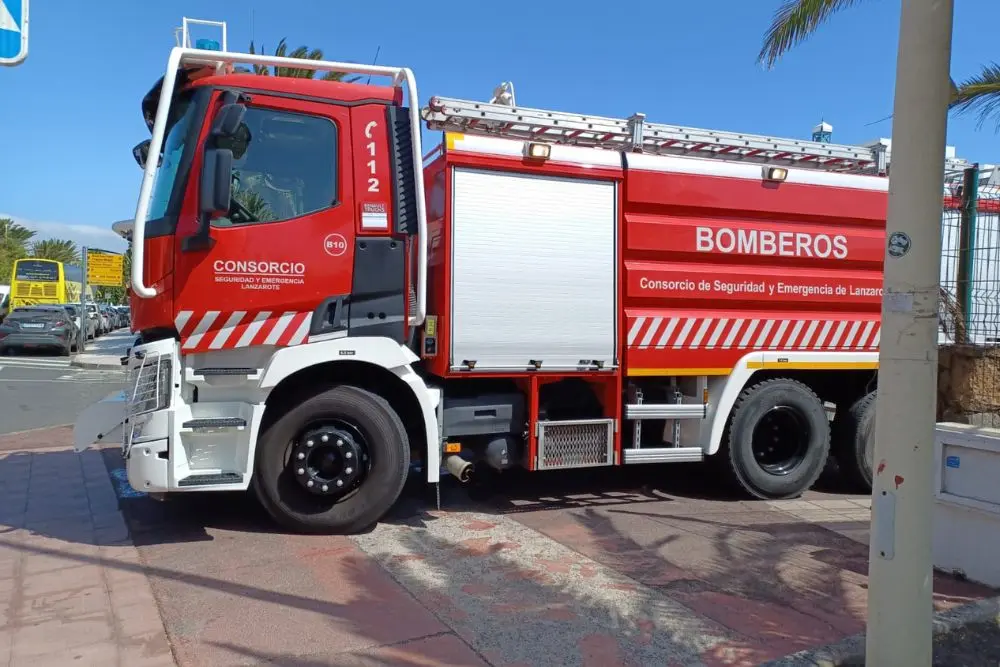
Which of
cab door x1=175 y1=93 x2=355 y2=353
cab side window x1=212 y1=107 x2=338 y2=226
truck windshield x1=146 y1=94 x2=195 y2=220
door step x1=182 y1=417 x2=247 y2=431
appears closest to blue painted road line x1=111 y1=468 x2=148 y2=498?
door step x1=182 y1=417 x2=247 y2=431

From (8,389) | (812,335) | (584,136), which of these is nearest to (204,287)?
(584,136)

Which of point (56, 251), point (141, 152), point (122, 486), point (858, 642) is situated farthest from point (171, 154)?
point (56, 251)

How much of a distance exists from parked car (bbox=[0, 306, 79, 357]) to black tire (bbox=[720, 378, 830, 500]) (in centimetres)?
2182

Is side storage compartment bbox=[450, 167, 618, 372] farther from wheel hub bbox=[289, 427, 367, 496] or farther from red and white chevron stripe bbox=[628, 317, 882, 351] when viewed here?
wheel hub bbox=[289, 427, 367, 496]

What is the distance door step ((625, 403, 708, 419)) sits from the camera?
19.6 ft

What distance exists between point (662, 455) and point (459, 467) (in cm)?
171

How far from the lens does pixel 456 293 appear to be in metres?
5.41

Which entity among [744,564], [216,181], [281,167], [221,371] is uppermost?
[281,167]

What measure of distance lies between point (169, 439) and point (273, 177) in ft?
6.00

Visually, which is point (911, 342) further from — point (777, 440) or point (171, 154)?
point (171, 154)

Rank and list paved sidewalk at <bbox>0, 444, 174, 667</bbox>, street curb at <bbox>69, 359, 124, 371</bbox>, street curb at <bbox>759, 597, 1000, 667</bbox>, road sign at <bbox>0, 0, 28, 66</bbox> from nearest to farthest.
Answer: street curb at <bbox>759, 597, 1000, 667</bbox> → paved sidewalk at <bbox>0, 444, 174, 667</bbox> → road sign at <bbox>0, 0, 28, 66</bbox> → street curb at <bbox>69, 359, 124, 371</bbox>

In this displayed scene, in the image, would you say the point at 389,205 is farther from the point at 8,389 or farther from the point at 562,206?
the point at 8,389

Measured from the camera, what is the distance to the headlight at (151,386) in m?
4.82

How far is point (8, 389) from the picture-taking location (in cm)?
1420
